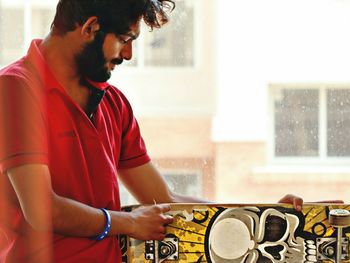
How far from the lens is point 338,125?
1744 millimetres

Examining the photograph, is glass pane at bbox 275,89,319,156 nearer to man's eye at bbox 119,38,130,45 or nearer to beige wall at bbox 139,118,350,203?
beige wall at bbox 139,118,350,203

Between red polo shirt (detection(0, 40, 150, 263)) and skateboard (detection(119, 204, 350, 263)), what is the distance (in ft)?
0.41

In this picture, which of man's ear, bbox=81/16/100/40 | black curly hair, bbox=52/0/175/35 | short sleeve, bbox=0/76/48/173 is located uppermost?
black curly hair, bbox=52/0/175/35

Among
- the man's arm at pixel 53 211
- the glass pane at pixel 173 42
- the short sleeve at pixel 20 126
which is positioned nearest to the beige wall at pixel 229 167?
the glass pane at pixel 173 42

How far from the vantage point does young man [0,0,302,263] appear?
4.14ft

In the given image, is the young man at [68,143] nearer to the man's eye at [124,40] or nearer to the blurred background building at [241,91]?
the man's eye at [124,40]

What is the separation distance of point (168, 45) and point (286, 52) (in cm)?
33

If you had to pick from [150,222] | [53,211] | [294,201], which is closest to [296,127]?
[294,201]

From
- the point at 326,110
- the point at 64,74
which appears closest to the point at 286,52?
the point at 326,110

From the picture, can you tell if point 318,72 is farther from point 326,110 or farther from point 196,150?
point 196,150

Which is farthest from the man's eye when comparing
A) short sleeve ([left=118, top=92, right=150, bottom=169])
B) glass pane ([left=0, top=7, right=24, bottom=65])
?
glass pane ([left=0, top=7, right=24, bottom=65])

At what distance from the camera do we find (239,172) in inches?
68.2

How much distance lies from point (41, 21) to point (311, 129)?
81 cm

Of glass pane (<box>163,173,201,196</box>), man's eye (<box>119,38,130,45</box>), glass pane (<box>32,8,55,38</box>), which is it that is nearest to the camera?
man's eye (<box>119,38,130,45</box>)
